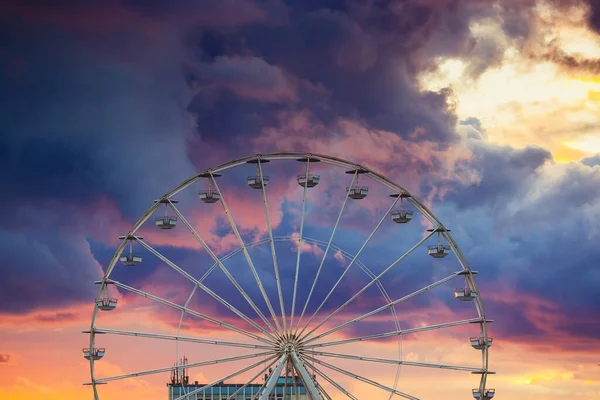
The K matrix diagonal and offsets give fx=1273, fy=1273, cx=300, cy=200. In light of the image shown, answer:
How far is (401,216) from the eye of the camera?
7938cm

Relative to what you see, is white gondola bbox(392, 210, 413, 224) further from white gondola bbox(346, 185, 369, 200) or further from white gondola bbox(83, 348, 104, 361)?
white gondola bbox(83, 348, 104, 361)

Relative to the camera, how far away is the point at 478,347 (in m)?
78.9

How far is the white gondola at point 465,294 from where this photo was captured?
259 ft

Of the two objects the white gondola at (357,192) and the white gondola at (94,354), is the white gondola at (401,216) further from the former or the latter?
the white gondola at (94,354)

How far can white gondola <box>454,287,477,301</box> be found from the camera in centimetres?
7900

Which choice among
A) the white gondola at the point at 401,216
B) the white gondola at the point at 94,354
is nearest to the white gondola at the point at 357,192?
the white gondola at the point at 401,216

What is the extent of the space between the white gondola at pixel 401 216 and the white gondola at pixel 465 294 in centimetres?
546

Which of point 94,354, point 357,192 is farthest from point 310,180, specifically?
point 94,354

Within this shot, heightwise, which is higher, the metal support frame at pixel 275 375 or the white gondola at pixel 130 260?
the white gondola at pixel 130 260

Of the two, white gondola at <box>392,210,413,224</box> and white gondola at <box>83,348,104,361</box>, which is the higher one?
white gondola at <box>392,210,413,224</box>

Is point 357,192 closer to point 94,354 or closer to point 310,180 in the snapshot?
point 310,180

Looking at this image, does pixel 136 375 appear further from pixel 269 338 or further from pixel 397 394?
pixel 397 394

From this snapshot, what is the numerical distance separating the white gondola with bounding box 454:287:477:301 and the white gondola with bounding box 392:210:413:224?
5455mm

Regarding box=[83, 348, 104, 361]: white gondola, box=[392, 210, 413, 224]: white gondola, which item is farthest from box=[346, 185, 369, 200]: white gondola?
box=[83, 348, 104, 361]: white gondola
